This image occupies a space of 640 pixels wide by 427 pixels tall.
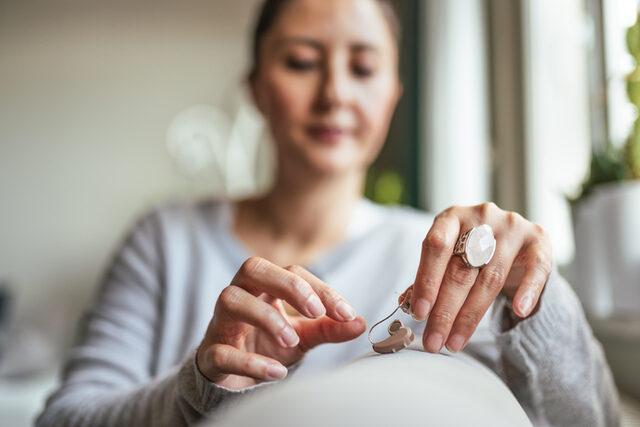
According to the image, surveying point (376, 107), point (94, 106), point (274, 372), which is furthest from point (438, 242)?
point (94, 106)

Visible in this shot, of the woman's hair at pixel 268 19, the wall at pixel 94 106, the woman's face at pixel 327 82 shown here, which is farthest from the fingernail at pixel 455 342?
the wall at pixel 94 106

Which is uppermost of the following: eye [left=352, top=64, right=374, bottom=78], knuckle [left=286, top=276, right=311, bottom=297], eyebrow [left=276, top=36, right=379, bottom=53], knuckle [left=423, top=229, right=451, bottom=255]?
eyebrow [left=276, top=36, right=379, bottom=53]

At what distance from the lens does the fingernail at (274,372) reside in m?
0.32

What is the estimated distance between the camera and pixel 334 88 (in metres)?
0.71

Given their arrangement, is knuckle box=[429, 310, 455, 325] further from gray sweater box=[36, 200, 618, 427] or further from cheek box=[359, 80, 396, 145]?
cheek box=[359, 80, 396, 145]

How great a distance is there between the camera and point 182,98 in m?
2.38

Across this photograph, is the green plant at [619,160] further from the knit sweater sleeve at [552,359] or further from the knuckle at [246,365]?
the knuckle at [246,365]

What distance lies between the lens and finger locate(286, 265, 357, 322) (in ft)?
1.08

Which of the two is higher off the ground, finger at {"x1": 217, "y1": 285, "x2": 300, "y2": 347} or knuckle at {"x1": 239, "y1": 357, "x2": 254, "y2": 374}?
finger at {"x1": 217, "y1": 285, "x2": 300, "y2": 347}

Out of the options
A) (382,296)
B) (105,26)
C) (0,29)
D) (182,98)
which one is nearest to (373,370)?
(382,296)

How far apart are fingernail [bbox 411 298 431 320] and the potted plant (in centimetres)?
36

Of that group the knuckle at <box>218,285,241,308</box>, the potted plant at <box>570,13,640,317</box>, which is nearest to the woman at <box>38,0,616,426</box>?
the knuckle at <box>218,285,241,308</box>

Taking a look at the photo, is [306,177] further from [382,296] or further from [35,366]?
[35,366]

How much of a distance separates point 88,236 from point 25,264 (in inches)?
10.3
